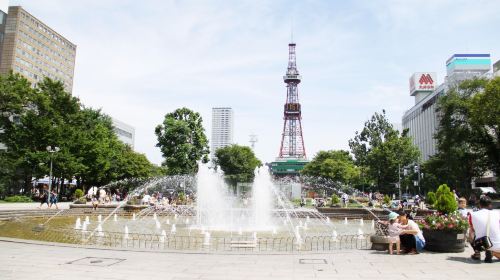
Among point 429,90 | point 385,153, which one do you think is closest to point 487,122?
point 385,153

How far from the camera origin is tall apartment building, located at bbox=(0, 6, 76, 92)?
82.3m

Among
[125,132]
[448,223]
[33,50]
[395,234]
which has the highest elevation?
[33,50]

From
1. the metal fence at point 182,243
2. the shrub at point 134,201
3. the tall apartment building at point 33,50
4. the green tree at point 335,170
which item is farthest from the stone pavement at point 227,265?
the tall apartment building at point 33,50

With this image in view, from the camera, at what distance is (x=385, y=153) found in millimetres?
56062

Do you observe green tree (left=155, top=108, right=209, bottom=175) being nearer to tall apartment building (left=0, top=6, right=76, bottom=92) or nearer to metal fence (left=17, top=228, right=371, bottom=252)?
metal fence (left=17, top=228, right=371, bottom=252)

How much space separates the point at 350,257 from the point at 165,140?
4131 centimetres

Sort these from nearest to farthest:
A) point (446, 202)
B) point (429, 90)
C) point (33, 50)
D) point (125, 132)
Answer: point (446, 202) → point (33, 50) → point (125, 132) → point (429, 90)

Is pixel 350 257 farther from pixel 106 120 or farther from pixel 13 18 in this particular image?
pixel 13 18

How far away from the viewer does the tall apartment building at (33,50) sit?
8231 centimetres

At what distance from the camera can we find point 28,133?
3841 centimetres

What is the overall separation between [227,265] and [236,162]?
7050cm

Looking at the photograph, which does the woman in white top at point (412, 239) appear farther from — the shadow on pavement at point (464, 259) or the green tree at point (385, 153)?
the green tree at point (385, 153)

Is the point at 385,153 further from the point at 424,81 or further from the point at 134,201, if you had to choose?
the point at 424,81

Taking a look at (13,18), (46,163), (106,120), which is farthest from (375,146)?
(13,18)
